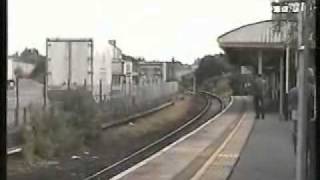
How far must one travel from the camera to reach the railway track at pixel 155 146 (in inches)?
342

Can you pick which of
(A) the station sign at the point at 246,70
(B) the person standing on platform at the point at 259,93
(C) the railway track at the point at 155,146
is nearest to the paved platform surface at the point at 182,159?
(C) the railway track at the point at 155,146

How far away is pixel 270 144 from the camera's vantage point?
1035cm

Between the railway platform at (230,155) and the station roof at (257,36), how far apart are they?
1479 millimetres

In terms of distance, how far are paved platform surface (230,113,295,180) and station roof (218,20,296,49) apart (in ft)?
4.54

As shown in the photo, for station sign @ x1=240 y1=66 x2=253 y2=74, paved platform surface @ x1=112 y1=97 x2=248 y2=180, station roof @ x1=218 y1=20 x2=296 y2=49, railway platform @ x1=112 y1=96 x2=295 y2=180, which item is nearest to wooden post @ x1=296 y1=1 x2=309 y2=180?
station roof @ x1=218 y1=20 x2=296 y2=49

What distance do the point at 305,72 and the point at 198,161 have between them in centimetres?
524

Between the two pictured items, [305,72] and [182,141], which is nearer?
[305,72]

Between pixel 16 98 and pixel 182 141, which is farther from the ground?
pixel 16 98

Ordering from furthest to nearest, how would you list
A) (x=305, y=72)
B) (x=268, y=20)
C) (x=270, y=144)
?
(x=270, y=144) → (x=268, y=20) → (x=305, y=72)

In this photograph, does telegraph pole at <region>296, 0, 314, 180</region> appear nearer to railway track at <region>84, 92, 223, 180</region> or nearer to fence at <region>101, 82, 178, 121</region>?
railway track at <region>84, 92, 223, 180</region>

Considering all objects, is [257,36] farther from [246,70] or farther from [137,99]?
[137,99]

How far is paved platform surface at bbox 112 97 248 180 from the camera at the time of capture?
8.18m

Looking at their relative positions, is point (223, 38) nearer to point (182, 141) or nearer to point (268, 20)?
point (268, 20)
